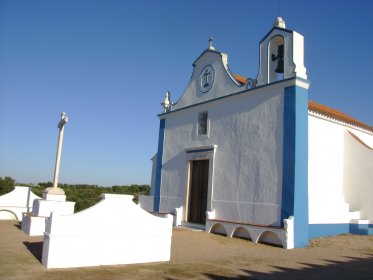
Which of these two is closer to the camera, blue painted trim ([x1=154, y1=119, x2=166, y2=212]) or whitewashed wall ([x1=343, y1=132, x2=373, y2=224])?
whitewashed wall ([x1=343, y1=132, x2=373, y2=224])

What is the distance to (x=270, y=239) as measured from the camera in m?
10.1

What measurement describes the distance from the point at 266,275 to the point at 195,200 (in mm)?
7541

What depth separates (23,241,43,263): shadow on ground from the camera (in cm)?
692

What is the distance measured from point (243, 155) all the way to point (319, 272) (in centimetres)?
566

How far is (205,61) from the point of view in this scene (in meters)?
14.1

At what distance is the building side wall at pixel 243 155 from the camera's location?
10656 millimetres

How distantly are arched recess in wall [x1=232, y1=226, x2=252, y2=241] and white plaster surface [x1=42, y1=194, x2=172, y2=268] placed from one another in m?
4.21

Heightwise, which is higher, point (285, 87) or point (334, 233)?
point (285, 87)

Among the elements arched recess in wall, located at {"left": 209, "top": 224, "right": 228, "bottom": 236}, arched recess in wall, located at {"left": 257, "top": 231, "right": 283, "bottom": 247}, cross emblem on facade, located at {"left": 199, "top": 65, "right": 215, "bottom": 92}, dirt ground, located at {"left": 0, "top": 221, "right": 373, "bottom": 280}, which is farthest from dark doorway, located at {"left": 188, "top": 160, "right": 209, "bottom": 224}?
arched recess in wall, located at {"left": 257, "top": 231, "right": 283, "bottom": 247}

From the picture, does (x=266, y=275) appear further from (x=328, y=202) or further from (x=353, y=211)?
(x=353, y=211)

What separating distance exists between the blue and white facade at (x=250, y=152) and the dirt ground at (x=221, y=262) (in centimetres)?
91

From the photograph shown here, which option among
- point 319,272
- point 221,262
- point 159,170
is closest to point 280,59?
point 221,262

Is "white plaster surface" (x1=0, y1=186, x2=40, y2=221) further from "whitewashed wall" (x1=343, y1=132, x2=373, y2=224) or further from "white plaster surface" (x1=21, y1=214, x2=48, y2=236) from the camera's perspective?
"whitewashed wall" (x1=343, y1=132, x2=373, y2=224)

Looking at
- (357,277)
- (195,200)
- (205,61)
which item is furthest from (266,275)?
(205,61)
